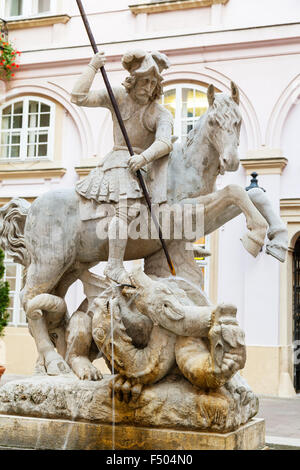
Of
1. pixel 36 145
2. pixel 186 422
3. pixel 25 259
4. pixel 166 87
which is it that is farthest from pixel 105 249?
pixel 36 145

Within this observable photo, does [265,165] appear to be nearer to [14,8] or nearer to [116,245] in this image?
[14,8]

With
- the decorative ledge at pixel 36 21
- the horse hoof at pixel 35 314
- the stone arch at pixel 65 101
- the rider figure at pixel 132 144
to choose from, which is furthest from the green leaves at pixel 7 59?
the horse hoof at pixel 35 314

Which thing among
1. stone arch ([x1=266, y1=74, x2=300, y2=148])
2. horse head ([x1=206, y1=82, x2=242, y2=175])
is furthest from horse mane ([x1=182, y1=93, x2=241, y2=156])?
stone arch ([x1=266, y1=74, x2=300, y2=148])

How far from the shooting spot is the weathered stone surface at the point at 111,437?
3.28m

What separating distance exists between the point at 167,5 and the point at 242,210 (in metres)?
9.27

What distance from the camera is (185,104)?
473 inches

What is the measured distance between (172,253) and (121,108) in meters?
1.04

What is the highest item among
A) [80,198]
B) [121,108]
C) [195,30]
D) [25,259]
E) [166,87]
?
[195,30]

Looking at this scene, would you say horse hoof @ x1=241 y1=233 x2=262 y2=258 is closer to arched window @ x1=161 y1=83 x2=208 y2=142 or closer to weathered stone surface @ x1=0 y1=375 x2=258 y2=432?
weathered stone surface @ x1=0 y1=375 x2=258 y2=432

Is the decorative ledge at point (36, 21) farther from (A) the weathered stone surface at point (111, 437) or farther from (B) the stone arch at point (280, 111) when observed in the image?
(A) the weathered stone surface at point (111, 437)

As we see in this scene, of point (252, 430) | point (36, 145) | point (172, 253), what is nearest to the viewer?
point (252, 430)

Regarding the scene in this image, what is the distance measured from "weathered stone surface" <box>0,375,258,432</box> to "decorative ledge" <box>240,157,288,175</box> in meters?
7.73

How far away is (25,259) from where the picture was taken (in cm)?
465
